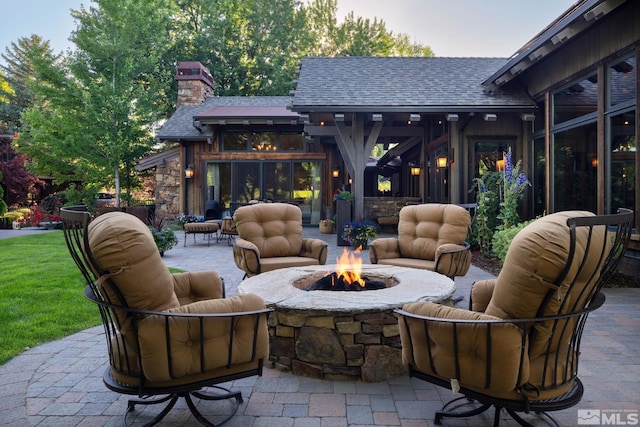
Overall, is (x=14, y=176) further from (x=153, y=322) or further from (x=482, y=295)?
(x=482, y=295)

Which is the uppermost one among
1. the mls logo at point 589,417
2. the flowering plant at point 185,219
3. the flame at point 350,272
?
the flowering plant at point 185,219

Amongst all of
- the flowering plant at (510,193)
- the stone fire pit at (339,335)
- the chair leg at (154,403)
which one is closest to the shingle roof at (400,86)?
the flowering plant at (510,193)

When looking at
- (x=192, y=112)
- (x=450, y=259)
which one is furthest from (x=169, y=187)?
(x=450, y=259)

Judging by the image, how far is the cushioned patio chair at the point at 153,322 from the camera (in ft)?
5.36

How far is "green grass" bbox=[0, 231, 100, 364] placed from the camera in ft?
10.4

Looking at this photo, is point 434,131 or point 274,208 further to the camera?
point 434,131

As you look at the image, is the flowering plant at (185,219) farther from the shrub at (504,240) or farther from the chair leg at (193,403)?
the chair leg at (193,403)

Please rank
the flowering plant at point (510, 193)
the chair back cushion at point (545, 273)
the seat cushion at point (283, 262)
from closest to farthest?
1. the chair back cushion at point (545, 273)
2. the seat cushion at point (283, 262)
3. the flowering plant at point (510, 193)

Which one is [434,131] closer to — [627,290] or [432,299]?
[627,290]

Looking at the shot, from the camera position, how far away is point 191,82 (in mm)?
15750

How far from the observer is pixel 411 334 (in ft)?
6.10

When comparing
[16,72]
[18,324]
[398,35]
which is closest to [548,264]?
[18,324]

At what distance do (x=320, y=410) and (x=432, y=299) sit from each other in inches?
38.6

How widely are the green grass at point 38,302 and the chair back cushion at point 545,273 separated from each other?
10.4ft
